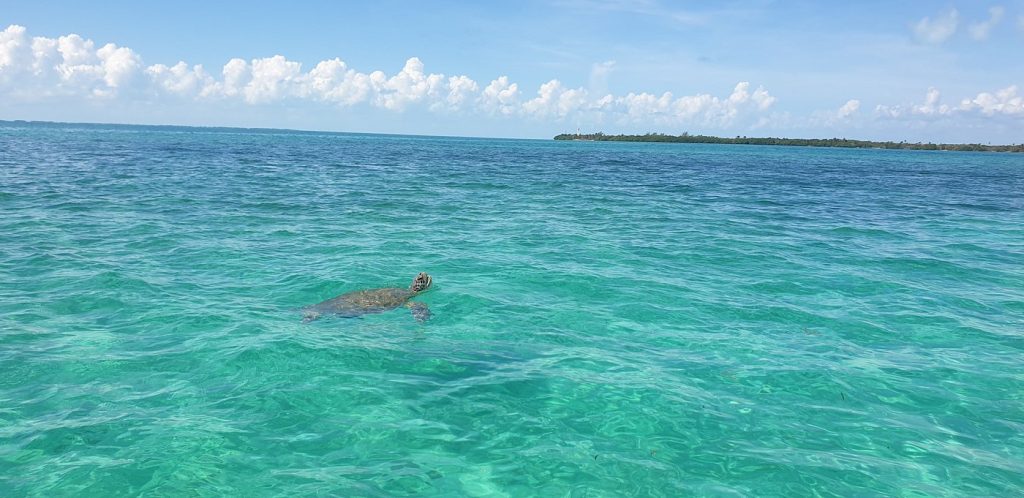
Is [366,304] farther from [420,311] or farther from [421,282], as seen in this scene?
[421,282]

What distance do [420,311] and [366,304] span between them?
45.3 inches

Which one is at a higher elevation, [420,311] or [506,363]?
[420,311]

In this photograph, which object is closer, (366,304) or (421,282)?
(366,304)

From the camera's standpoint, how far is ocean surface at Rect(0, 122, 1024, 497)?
6.43 metres

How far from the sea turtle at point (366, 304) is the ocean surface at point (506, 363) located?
307 mm

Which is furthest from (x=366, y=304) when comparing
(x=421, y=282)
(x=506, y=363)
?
(x=506, y=363)

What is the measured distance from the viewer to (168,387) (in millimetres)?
7984

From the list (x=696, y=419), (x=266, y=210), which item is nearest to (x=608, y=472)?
(x=696, y=419)

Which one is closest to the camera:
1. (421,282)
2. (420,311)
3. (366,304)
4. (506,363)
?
(506,363)

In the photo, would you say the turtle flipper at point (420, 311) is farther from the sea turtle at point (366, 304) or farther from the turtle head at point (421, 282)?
the turtle head at point (421, 282)

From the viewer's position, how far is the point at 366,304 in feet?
38.4

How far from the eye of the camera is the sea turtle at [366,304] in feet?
37.0

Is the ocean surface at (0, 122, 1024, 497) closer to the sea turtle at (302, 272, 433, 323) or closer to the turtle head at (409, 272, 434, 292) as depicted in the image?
the sea turtle at (302, 272, 433, 323)

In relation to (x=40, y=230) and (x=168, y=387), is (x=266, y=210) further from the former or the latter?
(x=168, y=387)
